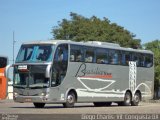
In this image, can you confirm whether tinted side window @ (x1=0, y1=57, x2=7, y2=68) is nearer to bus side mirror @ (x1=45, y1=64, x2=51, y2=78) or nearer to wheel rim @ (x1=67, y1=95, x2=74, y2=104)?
bus side mirror @ (x1=45, y1=64, x2=51, y2=78)

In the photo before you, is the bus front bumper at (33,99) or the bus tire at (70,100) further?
the bus tire at (70,100)

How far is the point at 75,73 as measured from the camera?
1091 inches

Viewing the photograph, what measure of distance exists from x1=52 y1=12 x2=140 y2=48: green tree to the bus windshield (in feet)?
123

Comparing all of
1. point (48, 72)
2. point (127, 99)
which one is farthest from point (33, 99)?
point (127, 99)

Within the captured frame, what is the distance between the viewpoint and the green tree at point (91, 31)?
216ft

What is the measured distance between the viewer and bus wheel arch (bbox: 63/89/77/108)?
2725 cm

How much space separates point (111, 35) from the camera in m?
67.9

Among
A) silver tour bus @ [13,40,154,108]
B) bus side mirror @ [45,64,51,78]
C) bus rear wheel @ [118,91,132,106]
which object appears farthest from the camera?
bus rear wheel @ [118,91,132,106]

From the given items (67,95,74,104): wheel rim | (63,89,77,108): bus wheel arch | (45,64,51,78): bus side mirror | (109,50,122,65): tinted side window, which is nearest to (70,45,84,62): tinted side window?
(63,89,77,108): bus wheel arch

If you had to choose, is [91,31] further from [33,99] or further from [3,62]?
[3,62]

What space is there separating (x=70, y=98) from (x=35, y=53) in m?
3.35

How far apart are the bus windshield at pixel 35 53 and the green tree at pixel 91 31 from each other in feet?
123

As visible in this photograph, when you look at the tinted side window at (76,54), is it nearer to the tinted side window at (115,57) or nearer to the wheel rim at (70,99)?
the wheel rim at (70,99)

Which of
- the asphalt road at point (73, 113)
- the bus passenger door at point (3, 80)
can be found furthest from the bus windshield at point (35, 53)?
the bus passenger door at point (3, 80)
